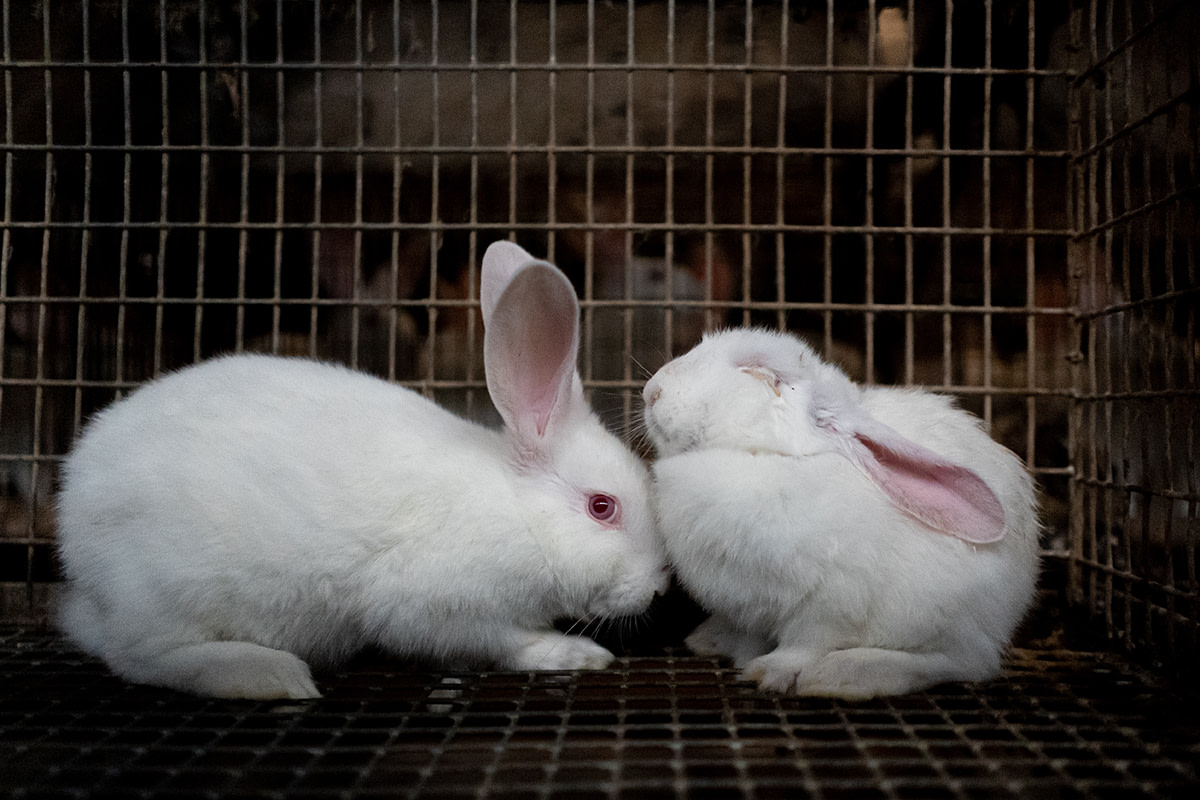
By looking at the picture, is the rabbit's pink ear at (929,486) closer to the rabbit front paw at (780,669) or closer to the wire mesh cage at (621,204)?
the rabbit front paw at (780,669)

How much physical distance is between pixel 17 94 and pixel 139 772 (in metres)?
2.04

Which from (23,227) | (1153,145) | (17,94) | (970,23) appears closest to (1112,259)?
(1153,145)

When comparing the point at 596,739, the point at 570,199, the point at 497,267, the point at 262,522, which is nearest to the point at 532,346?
the point at 497,267

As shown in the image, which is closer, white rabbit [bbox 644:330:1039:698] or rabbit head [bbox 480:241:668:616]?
white rabbit [bbox 644:330:1039:698]

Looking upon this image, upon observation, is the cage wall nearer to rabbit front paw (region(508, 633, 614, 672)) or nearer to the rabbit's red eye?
the rabbit's red eye

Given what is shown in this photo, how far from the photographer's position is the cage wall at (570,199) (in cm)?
223

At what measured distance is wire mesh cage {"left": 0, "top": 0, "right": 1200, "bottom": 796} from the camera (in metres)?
2.18

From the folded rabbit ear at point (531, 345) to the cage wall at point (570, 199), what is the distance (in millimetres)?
411

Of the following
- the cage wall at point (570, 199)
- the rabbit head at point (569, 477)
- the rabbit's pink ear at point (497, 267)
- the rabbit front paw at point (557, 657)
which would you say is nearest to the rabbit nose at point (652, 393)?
the rabbit head at point (569, 477)

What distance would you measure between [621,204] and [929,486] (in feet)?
4.13

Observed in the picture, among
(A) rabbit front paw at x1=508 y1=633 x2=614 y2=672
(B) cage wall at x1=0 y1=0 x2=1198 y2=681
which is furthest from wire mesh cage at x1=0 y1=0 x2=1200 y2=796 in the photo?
(A) rabbit front paw at x1=508 y1=633 x2=614 y2=672

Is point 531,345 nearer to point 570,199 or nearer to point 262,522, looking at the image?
point 262,522

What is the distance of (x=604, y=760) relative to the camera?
1276 mm

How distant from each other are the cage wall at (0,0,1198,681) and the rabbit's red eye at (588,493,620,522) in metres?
0.40
